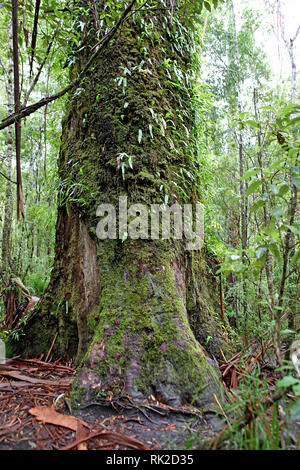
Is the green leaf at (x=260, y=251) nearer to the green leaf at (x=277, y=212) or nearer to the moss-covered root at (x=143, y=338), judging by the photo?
the green leaf at (x=277, y=212)

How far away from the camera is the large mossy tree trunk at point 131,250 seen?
6.09 feet

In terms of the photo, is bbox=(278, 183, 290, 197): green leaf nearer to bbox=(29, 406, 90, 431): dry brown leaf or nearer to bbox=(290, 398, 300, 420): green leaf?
bbox=(290, 398, 300, 420): green leaf

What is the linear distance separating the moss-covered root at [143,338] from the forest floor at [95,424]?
91 mm

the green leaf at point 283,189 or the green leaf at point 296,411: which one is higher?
the green leaf at point 283,189

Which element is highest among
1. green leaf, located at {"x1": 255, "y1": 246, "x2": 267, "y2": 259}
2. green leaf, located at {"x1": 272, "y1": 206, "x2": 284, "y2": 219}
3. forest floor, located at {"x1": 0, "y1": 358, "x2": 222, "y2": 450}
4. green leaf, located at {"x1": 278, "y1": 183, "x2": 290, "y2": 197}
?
green leaf, located at {"x1": 278, "y1": 183, "x2": 290, "y2": 197}

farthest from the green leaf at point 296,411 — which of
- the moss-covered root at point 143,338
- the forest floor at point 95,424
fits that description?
the moss-covered root at point 143,338

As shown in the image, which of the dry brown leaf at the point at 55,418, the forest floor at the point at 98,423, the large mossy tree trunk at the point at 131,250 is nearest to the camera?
the forest floor at the point at 98,423

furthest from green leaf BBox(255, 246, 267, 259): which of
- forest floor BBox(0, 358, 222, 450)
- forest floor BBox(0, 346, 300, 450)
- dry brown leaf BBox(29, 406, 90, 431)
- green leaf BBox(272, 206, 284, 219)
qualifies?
dry brown leaf BBox(29, 406, 90, 431)

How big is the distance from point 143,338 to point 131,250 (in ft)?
2.05

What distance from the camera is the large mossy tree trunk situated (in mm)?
1855

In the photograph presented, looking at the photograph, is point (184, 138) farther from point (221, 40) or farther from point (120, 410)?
point (221, 40)

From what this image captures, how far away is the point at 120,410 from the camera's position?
1.66 meters

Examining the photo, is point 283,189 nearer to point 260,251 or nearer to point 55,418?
point 260,251

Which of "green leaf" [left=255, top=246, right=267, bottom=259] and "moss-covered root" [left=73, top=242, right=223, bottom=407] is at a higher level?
"green leaf" [left=255, top=246, right=267, bottom=259]
